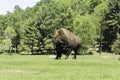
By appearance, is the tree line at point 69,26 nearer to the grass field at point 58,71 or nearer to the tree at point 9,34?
the tree at point 9,34

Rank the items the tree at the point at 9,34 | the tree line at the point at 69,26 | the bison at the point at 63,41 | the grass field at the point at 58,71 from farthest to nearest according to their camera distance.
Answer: the tree at the point at 9,34, the tree line at the point at 69,26, the bison at the point at 63,41, the grass field at the point at 58,71

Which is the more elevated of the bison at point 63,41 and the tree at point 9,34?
the tree at point 9,34

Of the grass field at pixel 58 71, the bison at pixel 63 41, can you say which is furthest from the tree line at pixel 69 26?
the grass field at pixel 58 71

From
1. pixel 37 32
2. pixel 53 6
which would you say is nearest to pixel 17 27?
pixel 53 6

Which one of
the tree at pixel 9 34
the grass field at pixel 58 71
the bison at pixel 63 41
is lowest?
the grass field at pixel 58 71

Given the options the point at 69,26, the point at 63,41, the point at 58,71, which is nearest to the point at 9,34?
the point at 69,26

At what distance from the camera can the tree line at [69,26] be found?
93.1m

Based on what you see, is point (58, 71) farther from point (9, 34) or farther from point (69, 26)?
point (9, 34)

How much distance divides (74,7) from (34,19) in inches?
612

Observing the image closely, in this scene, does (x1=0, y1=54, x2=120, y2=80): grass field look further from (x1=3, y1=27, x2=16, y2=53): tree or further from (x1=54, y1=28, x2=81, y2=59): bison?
(x1=3, y1=27, x2=16, y2=53): tree

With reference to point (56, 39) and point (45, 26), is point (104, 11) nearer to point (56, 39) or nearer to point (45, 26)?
point (45, 26)

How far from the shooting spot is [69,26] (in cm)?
9238

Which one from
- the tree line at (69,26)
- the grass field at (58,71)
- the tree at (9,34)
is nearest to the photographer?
the grass field at (58,71)

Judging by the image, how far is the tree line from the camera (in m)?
93.1
